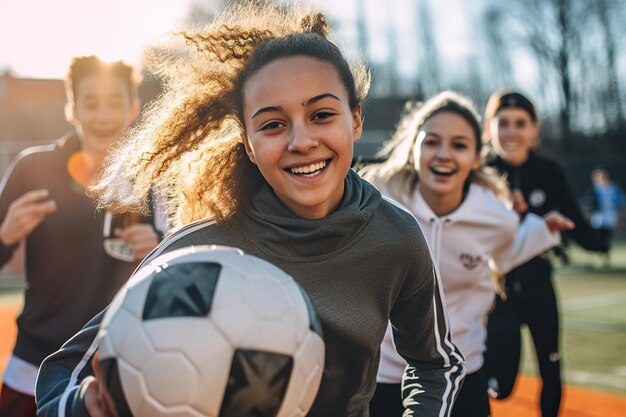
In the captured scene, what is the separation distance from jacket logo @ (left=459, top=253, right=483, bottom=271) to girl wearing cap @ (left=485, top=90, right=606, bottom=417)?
1070 millimetres

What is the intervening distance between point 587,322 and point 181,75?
8.26 meters

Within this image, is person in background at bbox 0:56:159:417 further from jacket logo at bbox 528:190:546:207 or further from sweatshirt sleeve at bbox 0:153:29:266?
jacket logo at bbox 528:190:546:207

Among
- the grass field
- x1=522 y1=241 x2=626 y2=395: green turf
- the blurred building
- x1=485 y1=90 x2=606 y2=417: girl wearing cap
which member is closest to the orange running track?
the grass field

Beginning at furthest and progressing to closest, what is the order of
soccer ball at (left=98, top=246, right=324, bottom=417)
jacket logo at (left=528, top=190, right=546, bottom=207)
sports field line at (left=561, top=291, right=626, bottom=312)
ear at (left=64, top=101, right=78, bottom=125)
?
sports field line at (left=561, top=291, right=626, bottom=312) < jacket logo at (left=528, top=190, right=546, bottom=207) < ear at (left=64, top=101, right=78, bottom=125) < soccer ball at (left=98, top=246, right=324, bottom=417)

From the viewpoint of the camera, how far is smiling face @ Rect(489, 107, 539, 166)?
5.23 m

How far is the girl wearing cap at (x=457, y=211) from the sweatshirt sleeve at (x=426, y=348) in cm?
95

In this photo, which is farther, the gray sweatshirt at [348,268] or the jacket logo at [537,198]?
the jacket logo at [537,198]

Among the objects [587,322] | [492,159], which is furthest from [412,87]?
[492,159]

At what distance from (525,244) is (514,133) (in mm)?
1169

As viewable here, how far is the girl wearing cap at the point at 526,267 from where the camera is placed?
4.57 meters

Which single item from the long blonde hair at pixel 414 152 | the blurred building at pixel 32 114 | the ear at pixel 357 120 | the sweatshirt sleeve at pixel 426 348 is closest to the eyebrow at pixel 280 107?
the ear at pixel 357 120

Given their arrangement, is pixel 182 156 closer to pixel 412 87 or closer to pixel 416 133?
pixel 416 133

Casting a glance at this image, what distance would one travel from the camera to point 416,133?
3855mm

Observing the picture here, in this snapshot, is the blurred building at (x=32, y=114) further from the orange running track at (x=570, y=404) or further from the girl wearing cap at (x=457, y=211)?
the girl wearing cap at (x=457, y=211)
